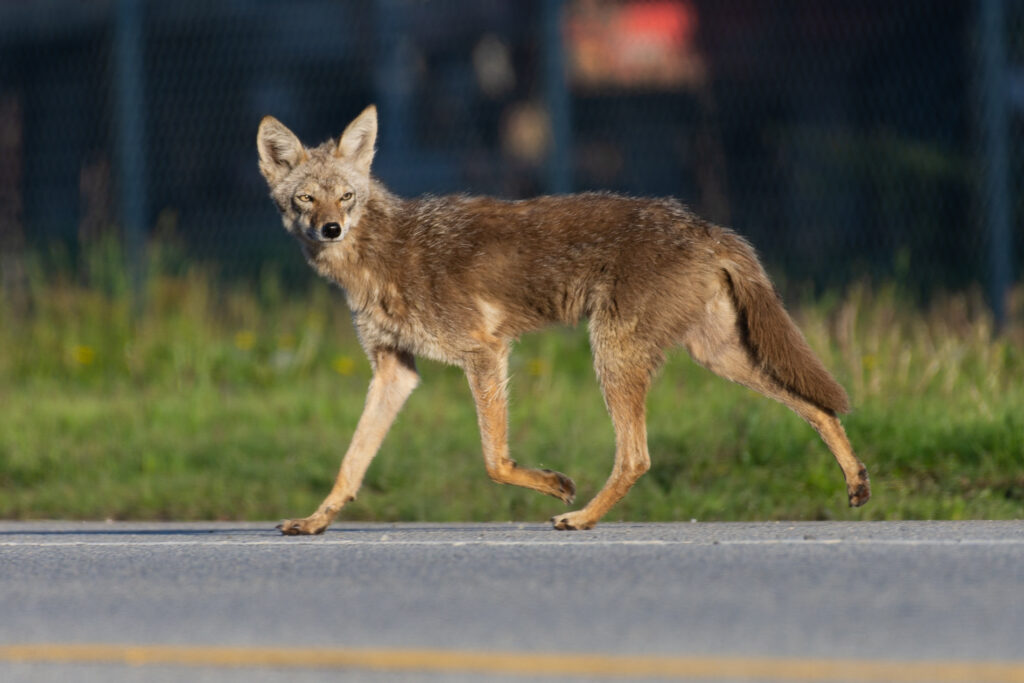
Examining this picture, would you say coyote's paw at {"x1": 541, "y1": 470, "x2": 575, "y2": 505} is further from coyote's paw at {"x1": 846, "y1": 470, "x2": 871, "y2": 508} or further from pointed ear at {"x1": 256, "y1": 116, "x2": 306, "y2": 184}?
pointed ear at {"x1": 256, "y1": 116, "x2": 306, "y2": 184}

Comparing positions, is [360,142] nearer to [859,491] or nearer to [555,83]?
[859,491]

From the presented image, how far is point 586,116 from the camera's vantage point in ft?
51.0

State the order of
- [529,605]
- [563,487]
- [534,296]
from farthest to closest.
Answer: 1. [534,296]
2. [563,487]
3. [529,605]

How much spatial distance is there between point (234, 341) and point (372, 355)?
14.3 ft

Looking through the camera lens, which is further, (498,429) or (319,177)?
(319,177)

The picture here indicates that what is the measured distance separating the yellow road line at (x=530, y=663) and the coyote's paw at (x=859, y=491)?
2696 mm

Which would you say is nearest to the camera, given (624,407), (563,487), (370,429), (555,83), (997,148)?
(563,487)

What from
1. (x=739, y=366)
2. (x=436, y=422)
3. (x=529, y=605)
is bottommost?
(x=436, y=422)

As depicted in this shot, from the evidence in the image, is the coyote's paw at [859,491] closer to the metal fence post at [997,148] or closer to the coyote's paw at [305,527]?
the coyote's paw at [305,527]

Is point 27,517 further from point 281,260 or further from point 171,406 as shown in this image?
point 281,260

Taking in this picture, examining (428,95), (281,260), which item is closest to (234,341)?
(281,260)

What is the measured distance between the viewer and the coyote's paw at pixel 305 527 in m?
6.70

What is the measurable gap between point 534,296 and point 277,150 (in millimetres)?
1512

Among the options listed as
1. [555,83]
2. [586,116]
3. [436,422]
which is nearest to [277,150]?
[436,422]
